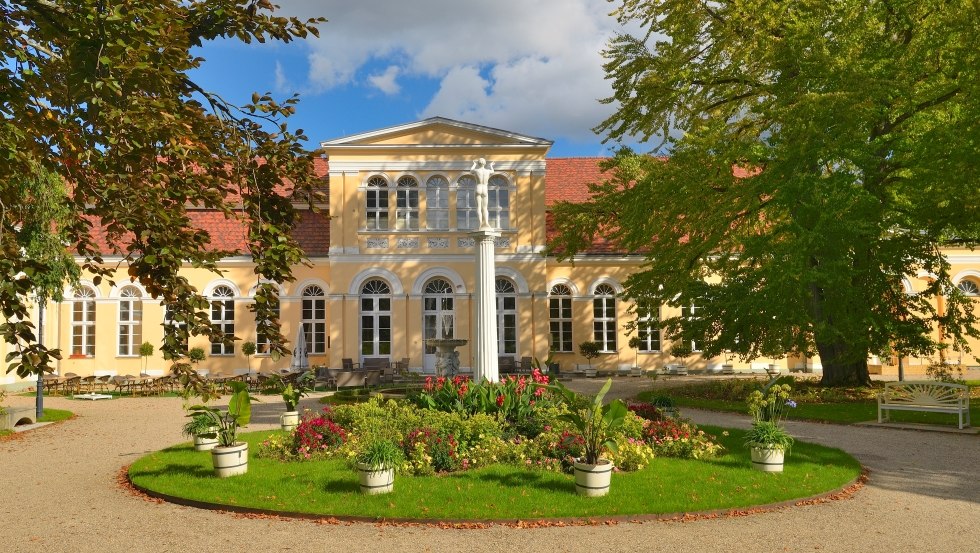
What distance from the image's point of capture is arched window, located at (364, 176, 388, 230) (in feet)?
86.4

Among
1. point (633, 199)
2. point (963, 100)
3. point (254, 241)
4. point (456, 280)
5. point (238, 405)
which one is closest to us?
point (254, 241)

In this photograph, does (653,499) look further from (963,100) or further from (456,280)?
(456,280)

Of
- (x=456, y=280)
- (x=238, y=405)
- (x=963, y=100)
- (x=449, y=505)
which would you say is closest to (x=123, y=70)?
(x=449, y=505)

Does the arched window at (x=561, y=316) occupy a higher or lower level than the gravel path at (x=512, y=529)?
higher

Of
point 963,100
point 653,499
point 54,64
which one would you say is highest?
point 963,100

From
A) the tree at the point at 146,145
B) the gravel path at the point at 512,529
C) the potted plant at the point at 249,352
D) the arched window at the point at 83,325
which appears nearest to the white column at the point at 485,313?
the gravel path at the point at 512,529

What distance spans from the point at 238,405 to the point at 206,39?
561 cm

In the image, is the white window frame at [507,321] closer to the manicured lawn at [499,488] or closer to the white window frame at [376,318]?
the white window frame at [376,318]

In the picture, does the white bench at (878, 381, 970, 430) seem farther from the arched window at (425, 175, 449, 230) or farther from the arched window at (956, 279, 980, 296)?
the arched window at (956, 279, 980, 296)

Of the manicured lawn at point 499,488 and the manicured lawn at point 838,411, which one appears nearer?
the manicured lawn at point 499,488

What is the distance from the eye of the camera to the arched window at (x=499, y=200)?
26.5 metres

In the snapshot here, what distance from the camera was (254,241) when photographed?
458 cm

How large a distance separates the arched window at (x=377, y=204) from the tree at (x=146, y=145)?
2123cm

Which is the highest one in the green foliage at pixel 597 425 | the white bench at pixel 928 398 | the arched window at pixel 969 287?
the arched window at pixel 969 287
